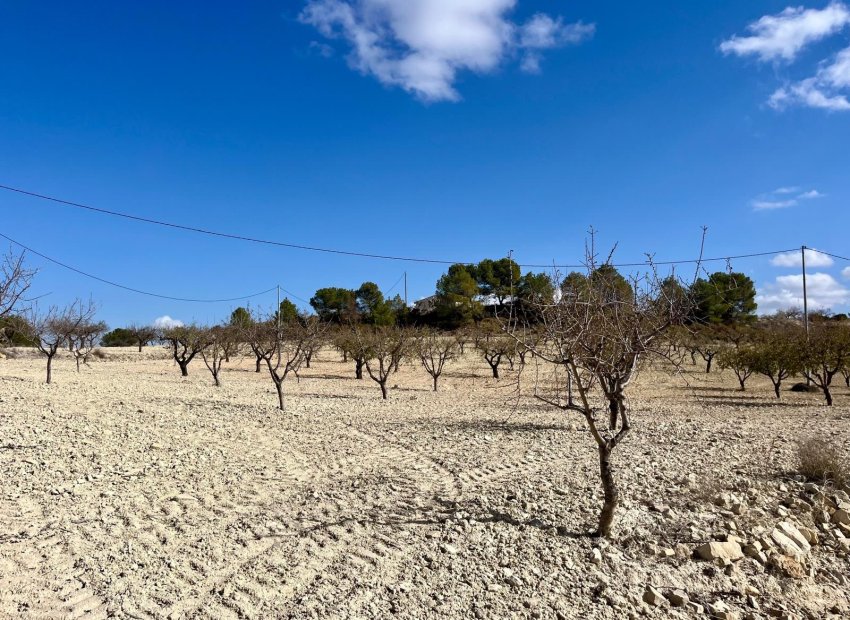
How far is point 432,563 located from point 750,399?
1945cm

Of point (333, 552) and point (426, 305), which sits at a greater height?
point (426, 305)

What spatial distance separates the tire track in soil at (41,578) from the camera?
153 inches

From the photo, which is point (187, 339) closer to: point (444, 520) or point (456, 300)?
point (456, 300)

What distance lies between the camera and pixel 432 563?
15.6 ft

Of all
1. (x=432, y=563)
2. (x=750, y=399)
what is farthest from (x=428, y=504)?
(x=750, y=399)

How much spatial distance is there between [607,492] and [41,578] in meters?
4.95

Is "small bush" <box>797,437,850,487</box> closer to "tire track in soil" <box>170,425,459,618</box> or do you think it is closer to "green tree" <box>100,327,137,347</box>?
"tire track in soil" <box>170,425,459,618</box>

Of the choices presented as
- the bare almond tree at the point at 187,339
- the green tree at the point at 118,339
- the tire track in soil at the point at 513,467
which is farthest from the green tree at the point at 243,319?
the green tree at the point at 118,339

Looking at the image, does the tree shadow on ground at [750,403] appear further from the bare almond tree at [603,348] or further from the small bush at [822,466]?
the bare almond tree at [603,348]

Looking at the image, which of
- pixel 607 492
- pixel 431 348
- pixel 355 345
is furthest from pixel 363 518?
pixel 355 345

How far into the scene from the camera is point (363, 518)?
578 cm

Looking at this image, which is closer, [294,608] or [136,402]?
[294,608]

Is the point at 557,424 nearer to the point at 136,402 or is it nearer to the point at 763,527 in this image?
the point at 763,527

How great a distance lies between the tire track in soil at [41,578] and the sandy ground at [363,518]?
0.06ft
